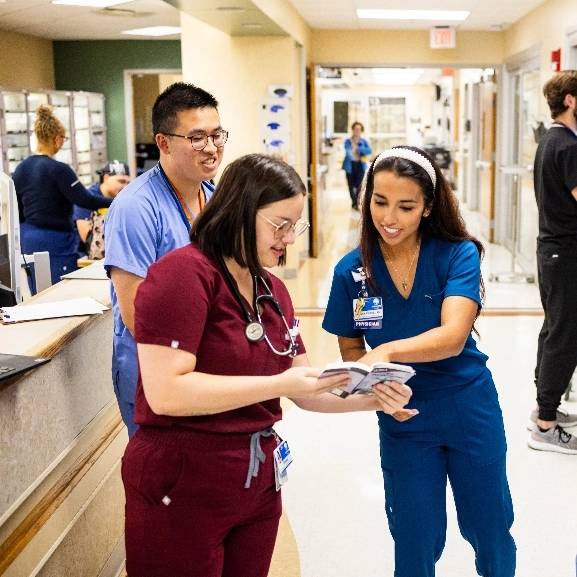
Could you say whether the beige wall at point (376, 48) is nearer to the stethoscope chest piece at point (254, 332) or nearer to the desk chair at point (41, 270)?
the desk chair at point (41, 270)

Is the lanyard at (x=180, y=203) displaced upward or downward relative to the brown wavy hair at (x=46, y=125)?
downward

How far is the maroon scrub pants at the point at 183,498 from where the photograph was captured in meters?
1.60

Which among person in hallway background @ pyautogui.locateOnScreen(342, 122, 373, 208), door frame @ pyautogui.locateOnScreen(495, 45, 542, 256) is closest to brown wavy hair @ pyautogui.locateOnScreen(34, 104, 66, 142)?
door frame @ pyautogui.locateOnScreen(495, 45, 542, 256)

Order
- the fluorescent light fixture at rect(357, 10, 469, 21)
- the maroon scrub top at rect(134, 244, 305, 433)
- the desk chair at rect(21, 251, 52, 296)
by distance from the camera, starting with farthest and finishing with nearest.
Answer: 1. the fluorescent light fixture at rect(357, 10, 469, 21)
2. the desk chair at rect(21, 251, 52, 296)
3. the maroon scrub top at rect(134, 244, 305, 433)

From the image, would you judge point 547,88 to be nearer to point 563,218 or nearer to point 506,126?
point 563,218

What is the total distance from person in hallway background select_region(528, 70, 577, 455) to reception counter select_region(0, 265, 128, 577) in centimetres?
210

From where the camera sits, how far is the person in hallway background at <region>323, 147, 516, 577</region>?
6.64 feet

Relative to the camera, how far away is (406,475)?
2.08 m

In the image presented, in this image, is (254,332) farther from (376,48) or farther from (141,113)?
(141,113)

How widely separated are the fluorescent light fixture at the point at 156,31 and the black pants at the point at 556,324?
8.09m

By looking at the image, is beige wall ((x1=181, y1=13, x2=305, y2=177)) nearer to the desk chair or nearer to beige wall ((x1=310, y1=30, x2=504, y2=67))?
beige wall ((x1=310, y1=30, x2=504, y2=67))

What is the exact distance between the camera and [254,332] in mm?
1621

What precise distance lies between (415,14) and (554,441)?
612cm

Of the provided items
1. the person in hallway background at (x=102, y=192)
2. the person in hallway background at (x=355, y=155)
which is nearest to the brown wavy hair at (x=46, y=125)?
the person in hallway background at (x=102, y=192)
